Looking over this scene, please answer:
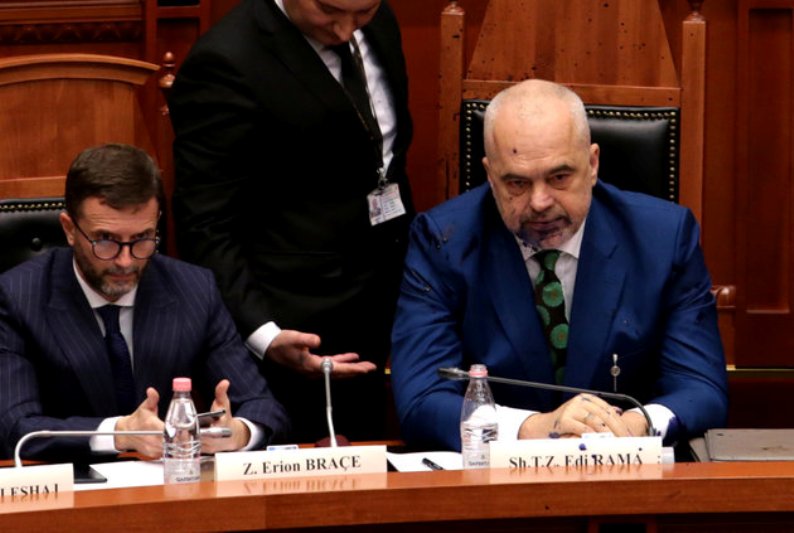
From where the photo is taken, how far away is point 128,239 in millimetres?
2389

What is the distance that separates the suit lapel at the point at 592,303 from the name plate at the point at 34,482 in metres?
0.87

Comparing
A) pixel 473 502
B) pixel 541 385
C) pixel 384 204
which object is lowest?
pixel 473 502

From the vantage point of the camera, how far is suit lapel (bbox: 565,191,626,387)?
2.42 metres

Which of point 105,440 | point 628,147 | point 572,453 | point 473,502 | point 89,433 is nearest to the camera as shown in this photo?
point 473,502

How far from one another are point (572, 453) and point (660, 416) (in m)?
0.38

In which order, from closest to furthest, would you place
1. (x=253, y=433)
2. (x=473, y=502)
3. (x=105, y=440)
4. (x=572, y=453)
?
(x=473, y=502)
(x=572, y=453)
(x=105, y=440)
(x=253, y=433)

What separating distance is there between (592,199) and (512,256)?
0.18 metres

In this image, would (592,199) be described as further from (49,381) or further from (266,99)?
(49,381)

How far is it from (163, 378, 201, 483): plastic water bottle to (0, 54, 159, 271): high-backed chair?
26.5 inches

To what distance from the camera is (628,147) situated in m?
2.76

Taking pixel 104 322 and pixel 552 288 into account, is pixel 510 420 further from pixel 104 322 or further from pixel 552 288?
pixel 104 322

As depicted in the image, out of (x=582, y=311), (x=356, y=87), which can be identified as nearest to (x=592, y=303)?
(x=582, y=311)

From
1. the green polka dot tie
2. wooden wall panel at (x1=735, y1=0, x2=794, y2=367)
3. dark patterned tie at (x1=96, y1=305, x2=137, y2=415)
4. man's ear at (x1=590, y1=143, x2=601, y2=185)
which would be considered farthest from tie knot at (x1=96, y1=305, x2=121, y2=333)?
wooden wall panel at (x1=735, y1=0, x2=794, y2=367)

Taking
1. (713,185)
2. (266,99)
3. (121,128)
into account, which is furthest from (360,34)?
(713,185)
